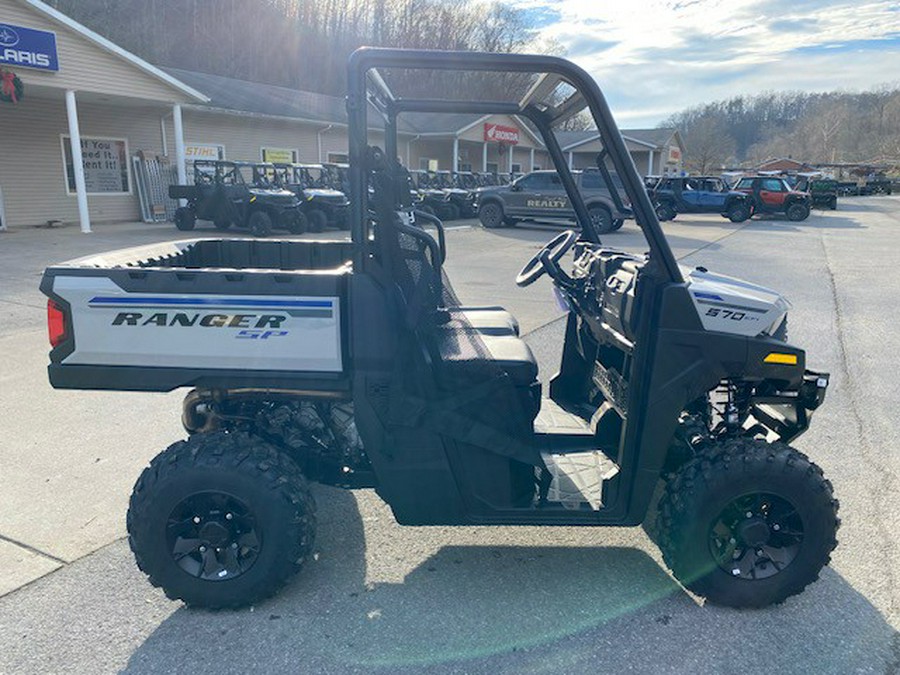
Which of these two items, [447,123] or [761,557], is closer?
[761,557]

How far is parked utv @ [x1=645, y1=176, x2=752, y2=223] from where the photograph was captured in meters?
25.4

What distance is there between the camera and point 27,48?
14.6 metres

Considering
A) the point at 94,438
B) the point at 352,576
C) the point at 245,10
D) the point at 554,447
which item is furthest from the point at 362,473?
the point at 245,10

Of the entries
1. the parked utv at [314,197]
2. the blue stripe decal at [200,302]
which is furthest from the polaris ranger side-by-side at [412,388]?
the parked utv at [314,197]

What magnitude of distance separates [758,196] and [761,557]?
1061 inches

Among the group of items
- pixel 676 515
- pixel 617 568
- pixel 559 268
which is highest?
pixel 559 268

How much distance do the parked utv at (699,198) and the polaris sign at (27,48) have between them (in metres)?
19.9

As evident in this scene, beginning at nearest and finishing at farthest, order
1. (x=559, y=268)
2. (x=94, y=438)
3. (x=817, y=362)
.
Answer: (x=559, y=268) < (x=94, y=438) < (x=817, y=362)

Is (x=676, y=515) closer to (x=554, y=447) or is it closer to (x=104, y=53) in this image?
(x=554, y=447)

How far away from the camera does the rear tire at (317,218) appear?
17203 mm

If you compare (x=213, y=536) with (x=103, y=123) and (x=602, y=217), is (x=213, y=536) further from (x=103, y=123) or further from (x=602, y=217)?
(x=103, y=123)

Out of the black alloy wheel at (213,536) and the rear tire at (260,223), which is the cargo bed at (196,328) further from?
Result: the rear tire at (260,223)

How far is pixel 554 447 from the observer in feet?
10.3

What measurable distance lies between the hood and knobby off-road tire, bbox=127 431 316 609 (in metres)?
1.75
